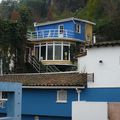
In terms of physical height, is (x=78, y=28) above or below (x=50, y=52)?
above

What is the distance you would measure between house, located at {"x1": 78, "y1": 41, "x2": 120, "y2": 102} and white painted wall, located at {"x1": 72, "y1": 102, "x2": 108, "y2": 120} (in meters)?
10.8

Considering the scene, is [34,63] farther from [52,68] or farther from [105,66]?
[105,66]

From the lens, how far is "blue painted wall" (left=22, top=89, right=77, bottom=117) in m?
35.2

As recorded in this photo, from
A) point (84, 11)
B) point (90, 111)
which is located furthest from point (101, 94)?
point (84, 11)

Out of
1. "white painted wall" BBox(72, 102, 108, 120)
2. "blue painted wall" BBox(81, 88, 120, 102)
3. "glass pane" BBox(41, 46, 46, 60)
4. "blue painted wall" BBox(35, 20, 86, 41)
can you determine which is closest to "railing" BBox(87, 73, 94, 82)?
"blue painted wall" BBox(81, 88, 120, 102)

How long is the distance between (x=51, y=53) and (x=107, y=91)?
2268 centimetres

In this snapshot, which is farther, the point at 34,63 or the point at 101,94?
the point at 34,63

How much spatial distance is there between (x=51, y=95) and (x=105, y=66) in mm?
4912

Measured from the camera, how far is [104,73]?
34781 mm

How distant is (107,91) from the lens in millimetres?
Result: 34531

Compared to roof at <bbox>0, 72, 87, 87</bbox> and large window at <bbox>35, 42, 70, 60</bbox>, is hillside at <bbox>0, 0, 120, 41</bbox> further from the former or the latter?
roof at <bbox>0, 72, 87, 87</bbox>

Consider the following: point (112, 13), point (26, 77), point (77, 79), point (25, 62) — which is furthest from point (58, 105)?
point (112, 13)

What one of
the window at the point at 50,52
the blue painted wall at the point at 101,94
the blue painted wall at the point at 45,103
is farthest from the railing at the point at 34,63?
the blue painted wall at the point at 101,94

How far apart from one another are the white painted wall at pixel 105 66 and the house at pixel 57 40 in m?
20.6
